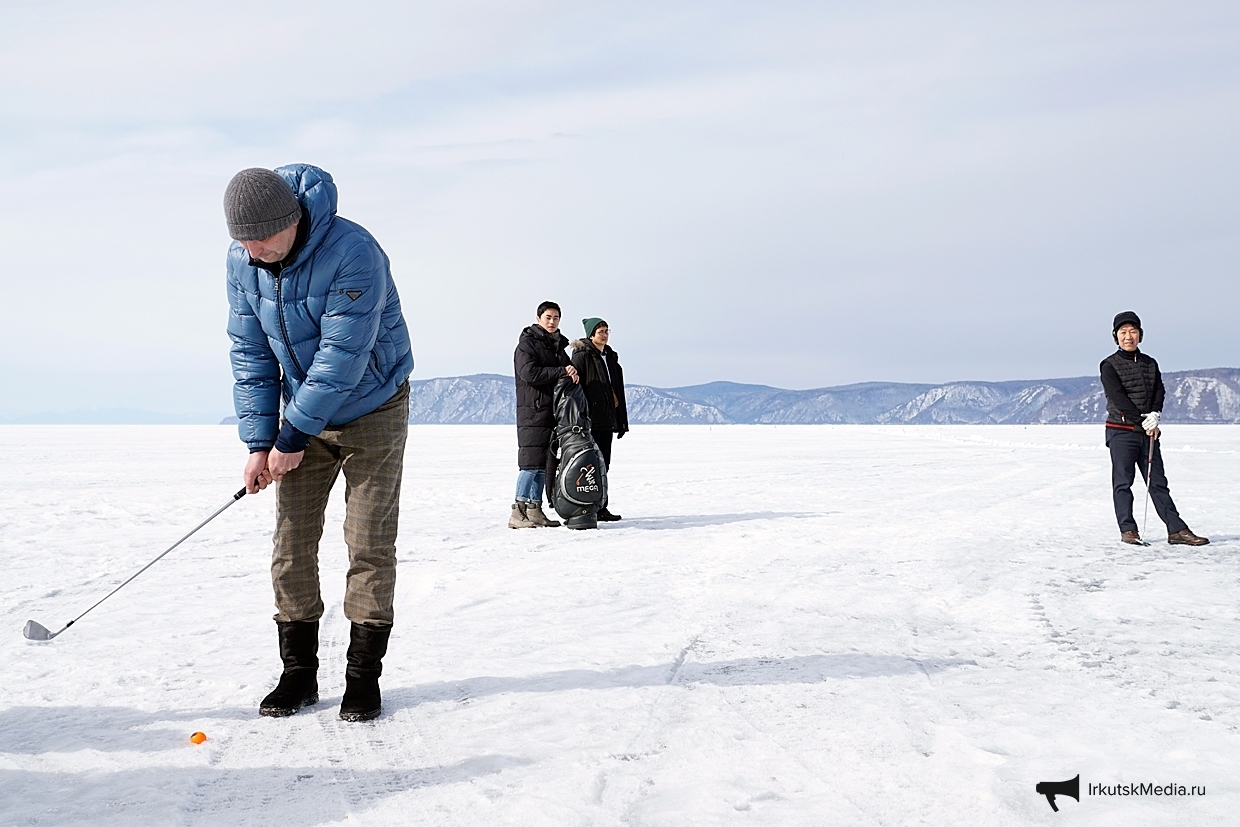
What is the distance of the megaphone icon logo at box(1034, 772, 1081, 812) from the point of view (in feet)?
8.21

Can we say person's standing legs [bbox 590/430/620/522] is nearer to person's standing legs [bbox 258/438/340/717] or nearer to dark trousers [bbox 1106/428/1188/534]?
dark trousers [bbox 1106/428/1188/534]

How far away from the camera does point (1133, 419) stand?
7.35 m

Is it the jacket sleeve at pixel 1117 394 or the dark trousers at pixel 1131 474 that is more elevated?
the jacket sleeve at pixel 1117 394

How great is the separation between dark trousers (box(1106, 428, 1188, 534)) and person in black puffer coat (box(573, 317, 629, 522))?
13.6ft

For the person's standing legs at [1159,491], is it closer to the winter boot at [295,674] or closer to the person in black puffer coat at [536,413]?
the person in black puffer coat at [536,413]

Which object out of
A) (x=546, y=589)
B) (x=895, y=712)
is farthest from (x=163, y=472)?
(x=895, y=712)

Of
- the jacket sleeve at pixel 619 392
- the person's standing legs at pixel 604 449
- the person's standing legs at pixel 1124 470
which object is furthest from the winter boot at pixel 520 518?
the person's standing legs at pixel 1124 470

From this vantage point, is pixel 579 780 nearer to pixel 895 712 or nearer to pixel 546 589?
pixel 895 712

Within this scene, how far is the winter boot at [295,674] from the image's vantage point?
3234 millimetres

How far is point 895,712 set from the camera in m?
3.20

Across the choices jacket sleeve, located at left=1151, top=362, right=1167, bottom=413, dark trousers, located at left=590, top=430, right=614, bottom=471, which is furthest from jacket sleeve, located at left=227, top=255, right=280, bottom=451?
jacket sleeve, located at left=1151, top=362, right=1167, bottom=413

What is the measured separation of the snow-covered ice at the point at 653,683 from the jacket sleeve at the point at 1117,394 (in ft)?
3.39

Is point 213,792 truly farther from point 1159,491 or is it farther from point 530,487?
point 1159,491

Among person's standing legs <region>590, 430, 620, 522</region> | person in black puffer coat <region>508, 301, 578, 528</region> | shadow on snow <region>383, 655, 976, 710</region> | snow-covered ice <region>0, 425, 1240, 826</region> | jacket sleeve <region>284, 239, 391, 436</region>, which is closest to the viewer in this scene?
snow-covered ice <region>0, 425, 1240, 826</region>
